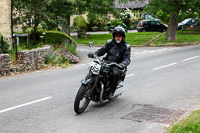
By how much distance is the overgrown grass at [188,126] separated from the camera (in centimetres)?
609

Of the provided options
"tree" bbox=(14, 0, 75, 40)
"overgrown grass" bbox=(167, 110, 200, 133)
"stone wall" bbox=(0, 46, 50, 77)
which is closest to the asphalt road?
"overgrown grass" bbox=(167, 110, 200, 133)

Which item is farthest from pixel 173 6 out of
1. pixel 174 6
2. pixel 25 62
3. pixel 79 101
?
pixel 79 101

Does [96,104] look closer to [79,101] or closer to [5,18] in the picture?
[79,101]

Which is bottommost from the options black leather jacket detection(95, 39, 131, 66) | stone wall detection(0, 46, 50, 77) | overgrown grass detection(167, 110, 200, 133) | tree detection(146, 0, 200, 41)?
overgrown grass detection(167, 110, 200, 133)

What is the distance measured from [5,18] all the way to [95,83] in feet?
43.6

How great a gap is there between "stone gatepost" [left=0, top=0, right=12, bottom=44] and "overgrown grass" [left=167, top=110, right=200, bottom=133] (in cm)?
1458

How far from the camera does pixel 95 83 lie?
7918 mm

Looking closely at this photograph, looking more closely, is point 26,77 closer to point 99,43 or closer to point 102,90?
point 102,90

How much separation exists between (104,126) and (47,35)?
44.5 ft

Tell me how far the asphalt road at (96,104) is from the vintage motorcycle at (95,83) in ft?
0.76

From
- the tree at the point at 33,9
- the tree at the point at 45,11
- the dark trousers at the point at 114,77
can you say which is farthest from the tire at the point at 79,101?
the tree at the point at 33,9

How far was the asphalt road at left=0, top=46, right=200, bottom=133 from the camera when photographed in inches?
275

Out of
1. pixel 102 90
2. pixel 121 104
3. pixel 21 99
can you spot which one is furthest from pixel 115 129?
pixel 21 99

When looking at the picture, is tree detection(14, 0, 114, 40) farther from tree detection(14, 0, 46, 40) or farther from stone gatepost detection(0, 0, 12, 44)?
stone gatepost detection(0, 0, 12, 44)
